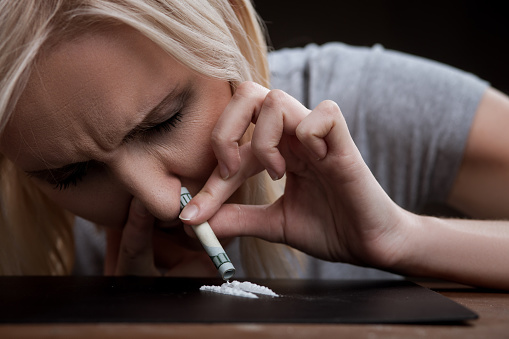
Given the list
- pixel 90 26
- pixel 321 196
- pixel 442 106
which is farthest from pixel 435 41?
pixel 90 26

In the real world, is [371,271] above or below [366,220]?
below

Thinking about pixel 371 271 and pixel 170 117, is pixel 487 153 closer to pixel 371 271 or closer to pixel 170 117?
pixel 371 271

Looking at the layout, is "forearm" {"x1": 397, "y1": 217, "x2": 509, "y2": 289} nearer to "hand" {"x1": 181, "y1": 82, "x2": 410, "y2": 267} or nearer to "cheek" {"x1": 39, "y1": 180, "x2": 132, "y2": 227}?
"hand" {"x1": 181, "y1": 82, "x2": 410, "y2": 267}

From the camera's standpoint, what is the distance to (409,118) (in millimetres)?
1185

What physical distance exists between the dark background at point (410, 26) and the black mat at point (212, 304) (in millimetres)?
1743

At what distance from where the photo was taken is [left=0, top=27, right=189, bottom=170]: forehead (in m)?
0.66

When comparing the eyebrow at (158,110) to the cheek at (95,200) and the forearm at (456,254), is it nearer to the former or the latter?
the cheek at (95,200)

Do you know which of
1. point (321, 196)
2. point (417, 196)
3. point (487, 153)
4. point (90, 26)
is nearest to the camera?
point (90, 26)

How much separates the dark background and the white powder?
1772mm

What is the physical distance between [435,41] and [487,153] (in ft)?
4.30

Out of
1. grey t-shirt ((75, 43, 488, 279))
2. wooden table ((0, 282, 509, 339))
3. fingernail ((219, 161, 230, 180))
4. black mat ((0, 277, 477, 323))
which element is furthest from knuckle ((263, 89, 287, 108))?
grey t-shirt ((75, 43, 488, 279))

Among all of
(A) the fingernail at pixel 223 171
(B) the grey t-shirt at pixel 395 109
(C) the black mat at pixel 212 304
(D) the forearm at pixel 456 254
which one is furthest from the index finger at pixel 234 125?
(B) the grey t-shirt at pixel 395 109

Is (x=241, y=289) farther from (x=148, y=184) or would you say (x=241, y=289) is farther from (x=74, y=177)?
(x=74, y=177)

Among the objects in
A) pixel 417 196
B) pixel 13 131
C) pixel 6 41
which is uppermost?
pixel 6 41
